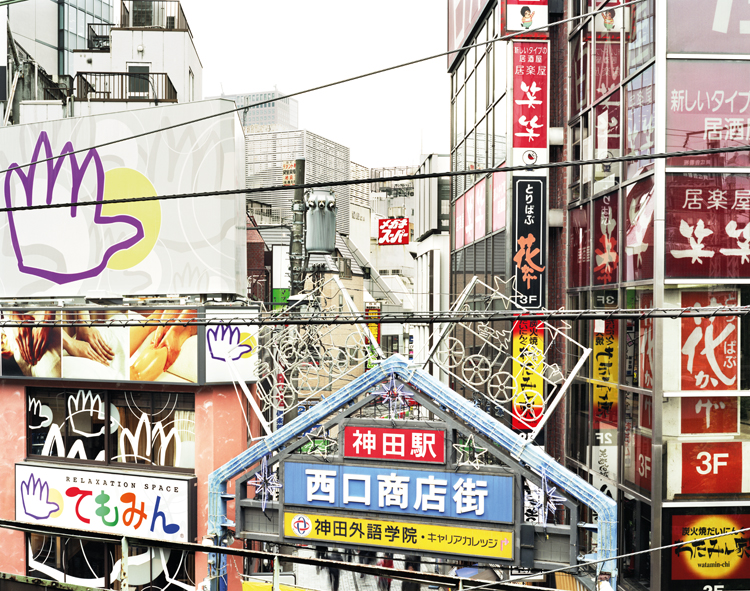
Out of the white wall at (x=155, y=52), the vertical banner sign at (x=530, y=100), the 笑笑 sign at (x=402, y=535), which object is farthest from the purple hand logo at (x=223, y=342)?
the white wall at (x=155, y=52)

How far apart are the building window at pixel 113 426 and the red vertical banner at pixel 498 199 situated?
336 inches

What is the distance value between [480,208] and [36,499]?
1352cm

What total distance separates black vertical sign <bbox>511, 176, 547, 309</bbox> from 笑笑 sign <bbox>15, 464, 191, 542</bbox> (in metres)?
8.53

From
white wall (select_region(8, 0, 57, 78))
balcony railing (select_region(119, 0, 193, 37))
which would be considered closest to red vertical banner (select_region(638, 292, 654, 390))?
balcony railing (select_region(119, 0, 193, 37))

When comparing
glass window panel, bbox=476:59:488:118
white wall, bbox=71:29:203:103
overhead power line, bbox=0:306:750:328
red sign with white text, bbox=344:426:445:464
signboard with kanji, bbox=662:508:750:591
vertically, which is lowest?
signboard with kanji, bbox=662:508:750:591

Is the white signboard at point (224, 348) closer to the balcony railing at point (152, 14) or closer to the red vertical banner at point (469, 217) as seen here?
the red vertical banner at point (469, 217)

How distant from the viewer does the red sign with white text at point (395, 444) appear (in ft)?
31.8

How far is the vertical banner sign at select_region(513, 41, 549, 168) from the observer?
14102 millimetres

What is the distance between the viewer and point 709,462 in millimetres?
10062

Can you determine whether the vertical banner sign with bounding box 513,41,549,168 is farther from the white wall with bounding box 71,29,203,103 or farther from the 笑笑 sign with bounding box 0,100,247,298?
the white wall with bounding box 71,29,203,103

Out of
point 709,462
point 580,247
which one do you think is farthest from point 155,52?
point 709,462

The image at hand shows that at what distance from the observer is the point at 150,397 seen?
553 inches

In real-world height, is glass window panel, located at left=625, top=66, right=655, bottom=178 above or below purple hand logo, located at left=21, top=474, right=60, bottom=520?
above

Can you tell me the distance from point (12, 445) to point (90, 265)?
462 cm
